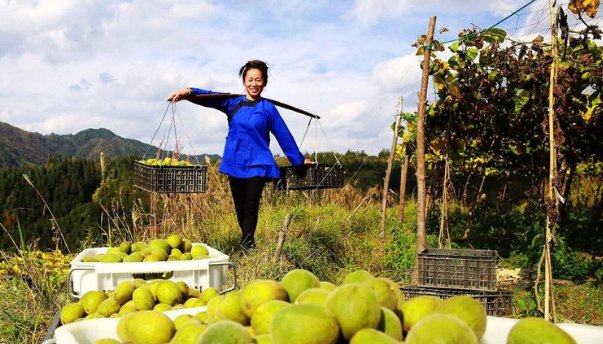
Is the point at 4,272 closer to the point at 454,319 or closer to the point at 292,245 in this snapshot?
the point at 292,245

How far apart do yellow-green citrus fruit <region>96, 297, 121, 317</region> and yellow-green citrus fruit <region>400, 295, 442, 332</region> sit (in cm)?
132

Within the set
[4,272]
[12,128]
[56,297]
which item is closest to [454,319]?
[56,297]

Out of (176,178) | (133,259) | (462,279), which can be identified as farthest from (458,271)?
(133,259)

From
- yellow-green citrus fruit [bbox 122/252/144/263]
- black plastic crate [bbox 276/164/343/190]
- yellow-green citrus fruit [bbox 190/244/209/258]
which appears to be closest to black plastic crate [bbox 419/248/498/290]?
black plastic crate [bbox 276/164/343/190]

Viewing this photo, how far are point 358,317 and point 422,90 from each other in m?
4.65

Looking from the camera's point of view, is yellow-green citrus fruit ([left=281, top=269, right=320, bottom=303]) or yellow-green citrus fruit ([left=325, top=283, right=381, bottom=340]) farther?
yellow-green citrus fruit ([left=281, top=269, right=320, bottom=303])

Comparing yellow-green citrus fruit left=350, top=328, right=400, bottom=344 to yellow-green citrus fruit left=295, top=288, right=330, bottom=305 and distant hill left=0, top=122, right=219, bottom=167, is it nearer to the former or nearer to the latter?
yellow-green citrus fruit left=295, top=288, right=330, bottom=305

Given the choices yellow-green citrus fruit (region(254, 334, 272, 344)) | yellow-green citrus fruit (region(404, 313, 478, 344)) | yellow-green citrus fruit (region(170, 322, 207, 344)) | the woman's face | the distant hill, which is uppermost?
the distant hill

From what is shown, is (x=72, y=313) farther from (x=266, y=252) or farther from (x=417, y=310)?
(x=266, y=252)

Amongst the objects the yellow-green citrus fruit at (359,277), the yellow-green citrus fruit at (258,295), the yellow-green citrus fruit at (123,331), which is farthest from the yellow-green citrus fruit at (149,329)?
the yellow-green citrus fruit at (359,277)

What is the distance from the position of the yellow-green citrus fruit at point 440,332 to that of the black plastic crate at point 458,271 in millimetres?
3604

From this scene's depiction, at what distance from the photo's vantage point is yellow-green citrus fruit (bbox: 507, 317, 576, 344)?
1.29 metres

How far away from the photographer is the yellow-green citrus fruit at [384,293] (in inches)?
57.1

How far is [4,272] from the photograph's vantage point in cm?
539
